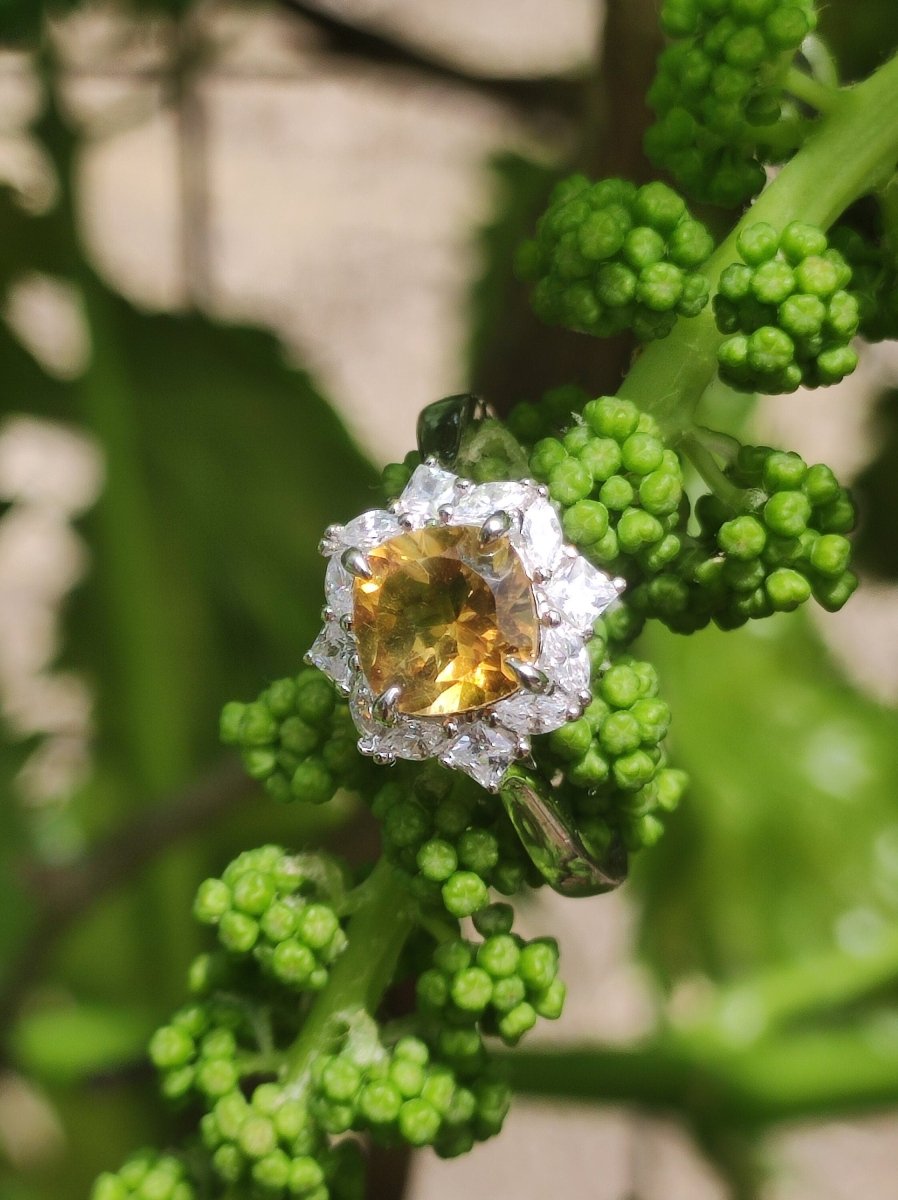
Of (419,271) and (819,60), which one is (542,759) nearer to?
(819,60)

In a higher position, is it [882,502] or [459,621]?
[459,621]

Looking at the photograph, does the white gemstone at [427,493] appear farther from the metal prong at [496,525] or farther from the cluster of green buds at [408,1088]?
the cluster of green buds at [408,1088]

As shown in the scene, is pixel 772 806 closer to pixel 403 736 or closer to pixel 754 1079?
pixel 754 1079

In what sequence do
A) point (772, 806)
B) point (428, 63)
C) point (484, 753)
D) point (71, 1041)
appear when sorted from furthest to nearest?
point (772, 806) → point (428, 63) → point (71, 1041) → point (484, 753)

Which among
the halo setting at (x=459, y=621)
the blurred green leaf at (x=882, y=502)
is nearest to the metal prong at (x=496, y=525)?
the halo setting at (x=459, y=621)

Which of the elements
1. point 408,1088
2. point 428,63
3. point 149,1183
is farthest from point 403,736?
point 428,63

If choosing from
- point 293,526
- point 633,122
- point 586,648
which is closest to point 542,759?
point 586,648

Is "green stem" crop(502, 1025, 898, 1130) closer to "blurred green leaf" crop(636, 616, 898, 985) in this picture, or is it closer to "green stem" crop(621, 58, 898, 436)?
"blurred green leaf" crop(636, 616, 898, 985)
